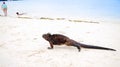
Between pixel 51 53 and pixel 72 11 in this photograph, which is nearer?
pixel 51 53

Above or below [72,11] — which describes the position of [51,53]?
above

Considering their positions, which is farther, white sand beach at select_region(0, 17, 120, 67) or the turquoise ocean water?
the turquoise ocean water

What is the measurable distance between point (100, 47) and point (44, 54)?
5.25 feet

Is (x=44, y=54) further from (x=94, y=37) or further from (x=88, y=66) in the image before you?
(x=94, y=37)

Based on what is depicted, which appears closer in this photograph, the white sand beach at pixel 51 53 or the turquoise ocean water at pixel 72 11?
the white sand beach at pixel 51 53

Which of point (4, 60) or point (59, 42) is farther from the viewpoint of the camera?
point (59, 42)

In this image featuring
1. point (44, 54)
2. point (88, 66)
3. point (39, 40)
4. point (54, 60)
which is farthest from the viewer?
point (39, 40)

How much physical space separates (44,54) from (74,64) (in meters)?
1.00

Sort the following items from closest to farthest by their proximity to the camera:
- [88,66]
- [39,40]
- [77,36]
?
1. [88,66]
2. [39,40]
3. [77,36]

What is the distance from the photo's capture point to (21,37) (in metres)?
7.32

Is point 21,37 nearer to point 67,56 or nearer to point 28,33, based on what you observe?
point 28,33

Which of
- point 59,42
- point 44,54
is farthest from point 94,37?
point 44,54

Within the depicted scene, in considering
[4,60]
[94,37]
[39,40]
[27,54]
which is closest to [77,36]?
[94,37]

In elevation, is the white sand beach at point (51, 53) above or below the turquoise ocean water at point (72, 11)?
above
